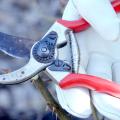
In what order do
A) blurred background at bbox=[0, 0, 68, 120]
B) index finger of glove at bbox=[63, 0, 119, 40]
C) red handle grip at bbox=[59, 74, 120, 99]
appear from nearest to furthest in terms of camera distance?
red handle grip at bbox=[59, 74, 120, 99]
index finger of glove at bbox=[63, 0, 119, 40]
blurred background at bbox=[0, 0, 68, 120]

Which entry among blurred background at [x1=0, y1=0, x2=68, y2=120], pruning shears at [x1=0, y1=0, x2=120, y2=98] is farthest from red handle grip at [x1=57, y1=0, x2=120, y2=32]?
blurred background at [x1=0, y1=0, x2=68, y2=120]

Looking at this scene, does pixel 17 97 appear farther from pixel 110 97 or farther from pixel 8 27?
pixel 110 97

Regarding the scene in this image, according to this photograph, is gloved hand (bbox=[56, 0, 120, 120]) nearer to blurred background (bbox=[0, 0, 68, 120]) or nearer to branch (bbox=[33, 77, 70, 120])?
branch (bbox=[33, 77, 70, 120])

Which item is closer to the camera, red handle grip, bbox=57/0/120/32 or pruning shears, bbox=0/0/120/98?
pruning shears, bbox=0/0/120/98

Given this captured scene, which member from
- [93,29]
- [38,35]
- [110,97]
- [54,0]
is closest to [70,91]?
[110,97]

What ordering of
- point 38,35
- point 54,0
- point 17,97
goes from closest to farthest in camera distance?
point 17,97 → point 38,35 → point 54,0

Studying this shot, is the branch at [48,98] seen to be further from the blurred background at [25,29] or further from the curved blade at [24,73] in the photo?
the blurred background at [25,29]

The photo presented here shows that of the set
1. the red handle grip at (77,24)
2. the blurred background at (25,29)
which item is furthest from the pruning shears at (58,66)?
the blurred background at (25,29)
